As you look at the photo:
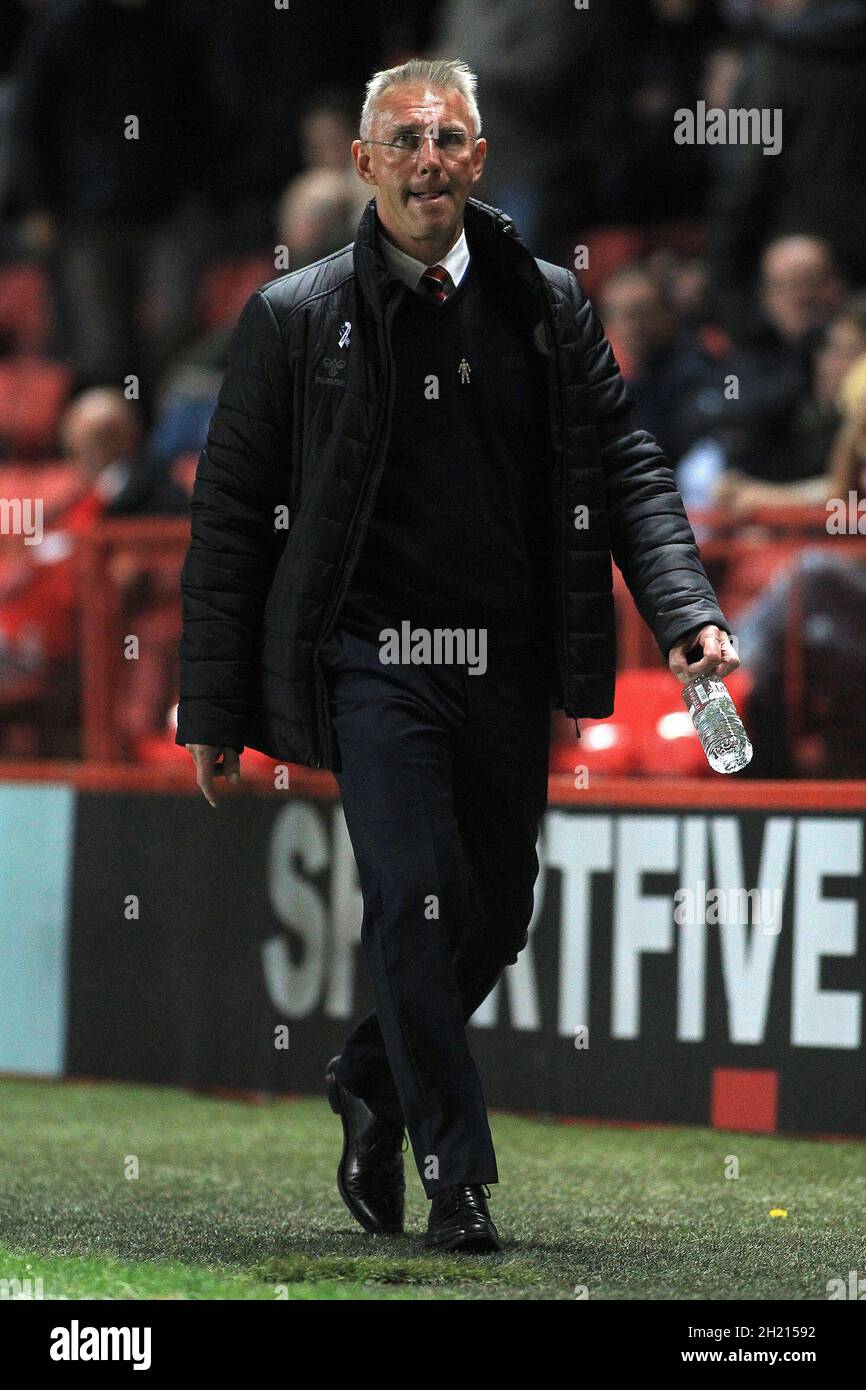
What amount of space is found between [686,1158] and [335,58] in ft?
25.2

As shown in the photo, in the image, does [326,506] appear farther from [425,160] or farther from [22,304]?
[22,304]

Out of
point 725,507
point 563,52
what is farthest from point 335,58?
point 725,507

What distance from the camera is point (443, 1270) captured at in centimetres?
438

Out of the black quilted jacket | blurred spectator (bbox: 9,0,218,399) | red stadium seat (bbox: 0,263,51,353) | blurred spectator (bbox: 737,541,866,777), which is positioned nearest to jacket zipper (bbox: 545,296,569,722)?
the black quilted jacket

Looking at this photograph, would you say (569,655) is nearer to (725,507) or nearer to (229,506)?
(229,506)

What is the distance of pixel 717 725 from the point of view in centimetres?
448

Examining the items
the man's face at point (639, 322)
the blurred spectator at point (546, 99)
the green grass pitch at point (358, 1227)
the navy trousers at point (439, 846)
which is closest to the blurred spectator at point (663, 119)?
the blurred spectator at point (546, 99)

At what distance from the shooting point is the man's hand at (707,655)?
14.9ft

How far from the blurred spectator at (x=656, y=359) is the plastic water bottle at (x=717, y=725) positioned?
4.13 metres

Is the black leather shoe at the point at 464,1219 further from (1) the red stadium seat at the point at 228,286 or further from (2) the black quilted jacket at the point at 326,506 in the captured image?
(1) the red stadium seat at the point at 228,286

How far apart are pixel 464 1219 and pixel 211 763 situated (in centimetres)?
104

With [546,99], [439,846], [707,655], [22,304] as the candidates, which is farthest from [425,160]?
[22,304]

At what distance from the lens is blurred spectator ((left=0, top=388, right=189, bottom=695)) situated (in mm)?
8047

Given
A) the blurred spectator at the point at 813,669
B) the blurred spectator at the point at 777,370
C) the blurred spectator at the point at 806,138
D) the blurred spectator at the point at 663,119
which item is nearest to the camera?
the blurred spectator at the point at 813,669
